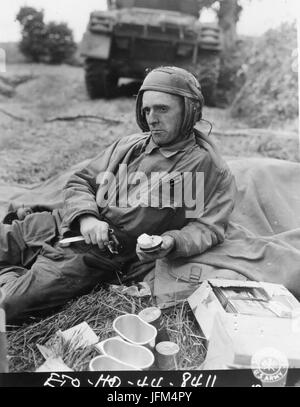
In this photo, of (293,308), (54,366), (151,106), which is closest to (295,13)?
(151,106)

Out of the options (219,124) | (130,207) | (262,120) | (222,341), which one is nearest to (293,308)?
(222,341)

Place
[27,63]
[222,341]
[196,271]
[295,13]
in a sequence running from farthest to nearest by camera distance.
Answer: [27,63] < [295,13] < [196,271] < [222,341]

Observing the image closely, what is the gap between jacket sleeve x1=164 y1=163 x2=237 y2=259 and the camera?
249 cm

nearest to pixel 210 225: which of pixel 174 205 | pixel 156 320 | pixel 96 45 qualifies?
pixel 174 205

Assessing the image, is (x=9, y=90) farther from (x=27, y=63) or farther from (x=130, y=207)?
(x=130, y=207)

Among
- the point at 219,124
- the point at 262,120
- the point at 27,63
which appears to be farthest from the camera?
the point at 262,120

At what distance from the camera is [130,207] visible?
258cm

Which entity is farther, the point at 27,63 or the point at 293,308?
the point at 27,63

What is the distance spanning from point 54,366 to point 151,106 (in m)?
1.30

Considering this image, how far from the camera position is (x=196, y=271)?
253 centimetres

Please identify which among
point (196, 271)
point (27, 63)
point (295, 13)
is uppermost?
point (295, 13)

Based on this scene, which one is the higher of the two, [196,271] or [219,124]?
[219,124]

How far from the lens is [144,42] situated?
331cm

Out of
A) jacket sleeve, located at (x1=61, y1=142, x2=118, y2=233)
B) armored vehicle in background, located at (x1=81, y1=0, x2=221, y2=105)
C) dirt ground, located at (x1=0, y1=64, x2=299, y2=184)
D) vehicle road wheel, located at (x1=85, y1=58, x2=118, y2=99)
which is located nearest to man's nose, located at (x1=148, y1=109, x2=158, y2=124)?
jacket sleeve, located at (x1=61, y1=142, x2=118, y2=233)
